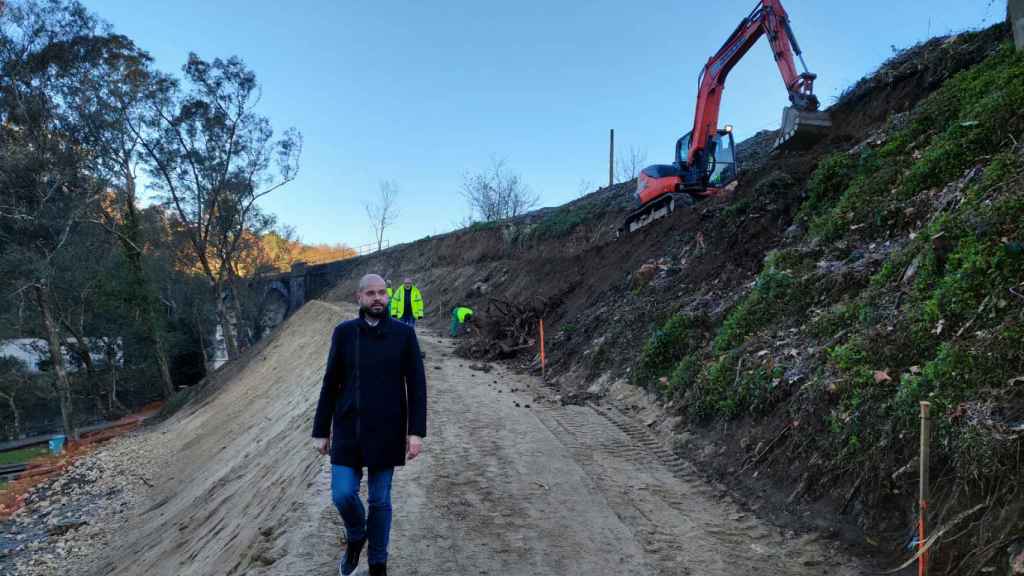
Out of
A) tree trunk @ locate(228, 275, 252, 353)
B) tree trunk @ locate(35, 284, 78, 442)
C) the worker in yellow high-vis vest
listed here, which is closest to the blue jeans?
the worker in yellow high-vis vest

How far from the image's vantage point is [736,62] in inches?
539

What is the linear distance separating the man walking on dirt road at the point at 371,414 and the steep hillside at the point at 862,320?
3242 millimetres

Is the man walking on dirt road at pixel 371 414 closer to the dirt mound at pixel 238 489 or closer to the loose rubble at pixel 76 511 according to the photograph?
the dirt mound at pixel 238 489

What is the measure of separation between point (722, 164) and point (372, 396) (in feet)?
43.7

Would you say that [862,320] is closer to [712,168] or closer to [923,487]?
[923,487]

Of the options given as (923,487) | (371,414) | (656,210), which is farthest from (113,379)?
(923,487)

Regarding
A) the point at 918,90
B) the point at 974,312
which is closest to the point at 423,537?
the point at 974,312

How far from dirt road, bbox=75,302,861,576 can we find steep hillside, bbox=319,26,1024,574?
2.07 feet

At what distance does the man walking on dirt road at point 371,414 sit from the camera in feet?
10.8

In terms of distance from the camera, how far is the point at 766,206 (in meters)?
10.6

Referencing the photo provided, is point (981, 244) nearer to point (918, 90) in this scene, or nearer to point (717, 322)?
point (717, 322)

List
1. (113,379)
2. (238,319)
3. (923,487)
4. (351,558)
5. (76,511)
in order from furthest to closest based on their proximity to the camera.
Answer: (238,319)
(113,379)
(76,511)
(351,558)
(923,487)

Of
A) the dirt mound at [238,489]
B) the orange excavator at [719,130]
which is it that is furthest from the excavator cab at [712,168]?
the dirt mound at [238,489]

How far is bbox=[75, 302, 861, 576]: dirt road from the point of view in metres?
3.93
